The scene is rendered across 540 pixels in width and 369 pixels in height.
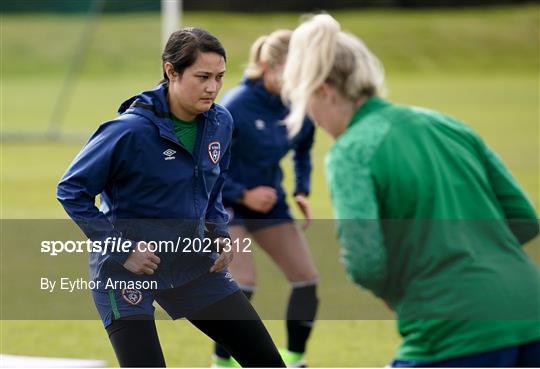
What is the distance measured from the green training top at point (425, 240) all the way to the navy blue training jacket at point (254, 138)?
3.61 metres

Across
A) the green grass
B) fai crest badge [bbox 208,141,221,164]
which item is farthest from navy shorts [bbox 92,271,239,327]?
the green grass

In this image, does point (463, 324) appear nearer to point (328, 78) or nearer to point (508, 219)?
point (508, 219)

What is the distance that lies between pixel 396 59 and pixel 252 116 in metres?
44.4

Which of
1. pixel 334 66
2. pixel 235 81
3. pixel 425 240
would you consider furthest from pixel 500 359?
pixel 235 81

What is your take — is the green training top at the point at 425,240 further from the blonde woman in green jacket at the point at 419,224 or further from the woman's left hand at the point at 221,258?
the woman's left hand at the point at 221,258

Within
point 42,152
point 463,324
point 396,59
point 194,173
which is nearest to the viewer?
point 463,324

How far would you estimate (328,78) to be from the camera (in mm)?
3723

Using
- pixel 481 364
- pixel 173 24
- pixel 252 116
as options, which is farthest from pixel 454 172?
pixel 173 24

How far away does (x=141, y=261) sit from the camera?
4.76m

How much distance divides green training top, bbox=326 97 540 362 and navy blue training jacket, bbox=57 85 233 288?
132 cm

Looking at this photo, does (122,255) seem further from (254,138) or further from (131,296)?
(254,138)

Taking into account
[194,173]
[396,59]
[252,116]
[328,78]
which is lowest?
[396,59]

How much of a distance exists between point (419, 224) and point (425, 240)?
52mm

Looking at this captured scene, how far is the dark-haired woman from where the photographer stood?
4.75 metres
